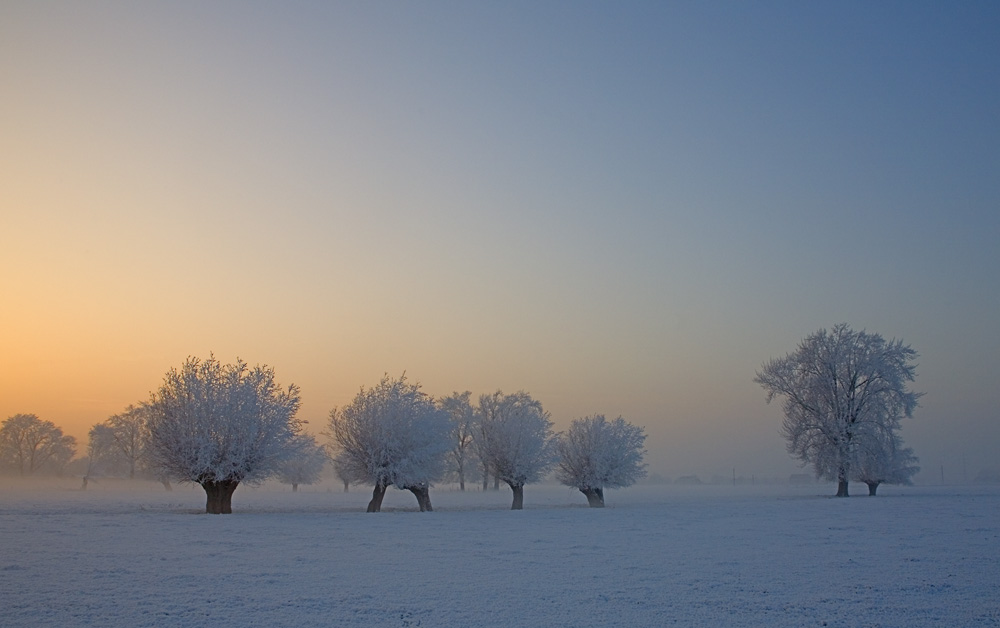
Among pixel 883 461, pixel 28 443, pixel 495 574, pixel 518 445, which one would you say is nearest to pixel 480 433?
pixel 518 445

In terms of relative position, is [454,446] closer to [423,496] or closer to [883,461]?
[423,496]

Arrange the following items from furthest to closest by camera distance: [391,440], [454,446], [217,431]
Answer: [454,446] < [391,440] < [217,431]

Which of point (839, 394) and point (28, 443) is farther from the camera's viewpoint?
point (28, 443)

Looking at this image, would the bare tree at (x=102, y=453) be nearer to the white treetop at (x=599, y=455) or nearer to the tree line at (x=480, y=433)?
the tree line at (x=480, y=433)

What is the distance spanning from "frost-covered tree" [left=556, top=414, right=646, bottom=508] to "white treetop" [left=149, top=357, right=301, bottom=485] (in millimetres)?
25888

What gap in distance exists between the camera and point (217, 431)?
43.8 metres

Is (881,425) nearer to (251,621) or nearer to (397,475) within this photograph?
(397,475)

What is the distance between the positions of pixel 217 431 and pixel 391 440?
472 inches

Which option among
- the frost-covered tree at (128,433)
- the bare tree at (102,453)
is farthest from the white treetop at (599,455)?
the bare tree at (102,453)

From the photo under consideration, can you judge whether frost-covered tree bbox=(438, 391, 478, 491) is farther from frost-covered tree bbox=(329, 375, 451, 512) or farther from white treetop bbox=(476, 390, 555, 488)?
frost-covered tree bbox=(329, 375, 451, 512)

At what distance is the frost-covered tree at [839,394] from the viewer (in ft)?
204

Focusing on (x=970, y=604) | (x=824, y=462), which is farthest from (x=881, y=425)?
(x=970, y=604)

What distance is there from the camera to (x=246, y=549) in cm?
2458

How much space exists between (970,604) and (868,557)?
770cm
